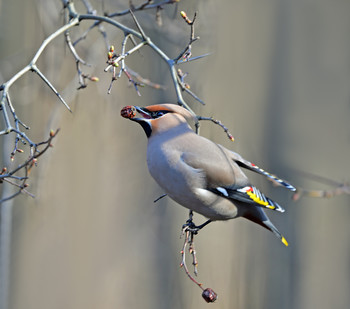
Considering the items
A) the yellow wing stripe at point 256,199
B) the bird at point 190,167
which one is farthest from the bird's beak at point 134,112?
the yellow wing stripe at point 256,199

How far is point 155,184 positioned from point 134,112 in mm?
2268

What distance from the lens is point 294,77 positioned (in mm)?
5445

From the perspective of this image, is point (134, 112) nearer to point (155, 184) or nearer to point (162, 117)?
point (162, 117)

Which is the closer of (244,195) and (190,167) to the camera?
(190,167)

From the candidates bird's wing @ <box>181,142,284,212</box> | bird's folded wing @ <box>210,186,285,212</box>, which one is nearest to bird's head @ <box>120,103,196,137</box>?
bird's wing @ <box>181,142,284,212</box>

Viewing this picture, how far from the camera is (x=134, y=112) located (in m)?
2.65

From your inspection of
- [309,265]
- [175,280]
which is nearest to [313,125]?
[309,265]

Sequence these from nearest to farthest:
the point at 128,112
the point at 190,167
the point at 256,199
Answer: the point at 128,112
the point at 190,167
the point at 256,199

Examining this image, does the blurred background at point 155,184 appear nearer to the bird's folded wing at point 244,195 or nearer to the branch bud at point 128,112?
the bird's folded wing at point 244,195

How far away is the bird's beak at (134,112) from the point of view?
8.54 feet

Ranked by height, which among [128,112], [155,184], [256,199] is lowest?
[256,199]

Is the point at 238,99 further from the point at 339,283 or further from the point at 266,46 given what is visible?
the point at 339,283

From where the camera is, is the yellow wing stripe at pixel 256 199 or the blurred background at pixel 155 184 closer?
the yellow wing stripe at pixel 256 199

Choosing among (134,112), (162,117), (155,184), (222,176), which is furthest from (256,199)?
(155,184)
